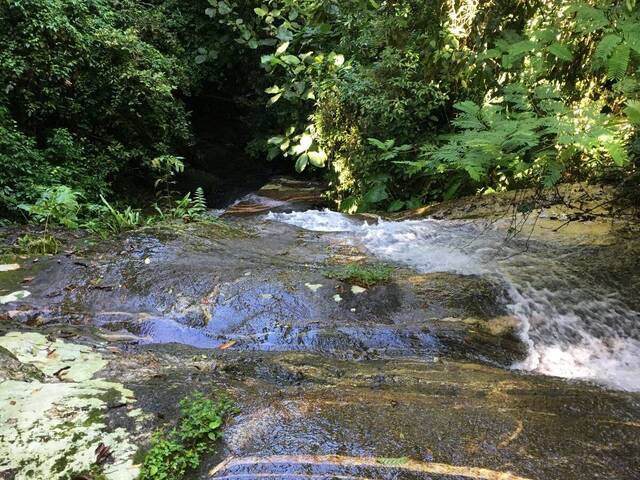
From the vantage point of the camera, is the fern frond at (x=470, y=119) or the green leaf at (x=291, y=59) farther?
the green leaf at (x=291, y=59)

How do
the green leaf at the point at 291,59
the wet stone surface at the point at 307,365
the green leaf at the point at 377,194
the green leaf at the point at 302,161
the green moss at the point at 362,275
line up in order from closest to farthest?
the wet stone surface at the point at 307,365 < the green moss at the point at 362,275 < the green leaf at the point at 377,194 < the green leaf at the point at 291,59 < the green leaf at the point at 302,161

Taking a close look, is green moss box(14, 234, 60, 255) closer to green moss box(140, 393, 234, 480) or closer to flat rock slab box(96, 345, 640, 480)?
flat rock slab box(96, 345, 640, 480)

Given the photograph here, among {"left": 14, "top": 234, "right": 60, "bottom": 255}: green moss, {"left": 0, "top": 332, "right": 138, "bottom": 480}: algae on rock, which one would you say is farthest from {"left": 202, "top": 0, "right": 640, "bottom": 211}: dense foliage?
{"left": 14, "top": 234, "right": 60, "bottom": 255}: green moss

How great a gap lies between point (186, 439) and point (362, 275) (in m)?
2.71

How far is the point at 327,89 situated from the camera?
9.44 meters

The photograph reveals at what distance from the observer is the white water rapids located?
12.6 ft

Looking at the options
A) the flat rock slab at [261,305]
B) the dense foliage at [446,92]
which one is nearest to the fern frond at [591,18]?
the dense foliage at [446,92]

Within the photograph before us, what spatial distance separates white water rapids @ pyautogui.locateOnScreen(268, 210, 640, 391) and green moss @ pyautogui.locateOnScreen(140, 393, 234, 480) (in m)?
2.44

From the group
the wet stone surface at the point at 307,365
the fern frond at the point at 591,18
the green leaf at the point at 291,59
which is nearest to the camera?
the wet stone surface at the point at 307,365

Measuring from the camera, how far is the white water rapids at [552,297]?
3.85 metres

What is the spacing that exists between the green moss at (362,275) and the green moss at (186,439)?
91.3 inches

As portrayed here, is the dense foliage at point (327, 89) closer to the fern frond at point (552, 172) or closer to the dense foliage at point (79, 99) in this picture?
the dense foliage at point (79, 99)

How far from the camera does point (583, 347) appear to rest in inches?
160

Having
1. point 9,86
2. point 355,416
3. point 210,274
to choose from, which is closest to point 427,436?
point 355,416
